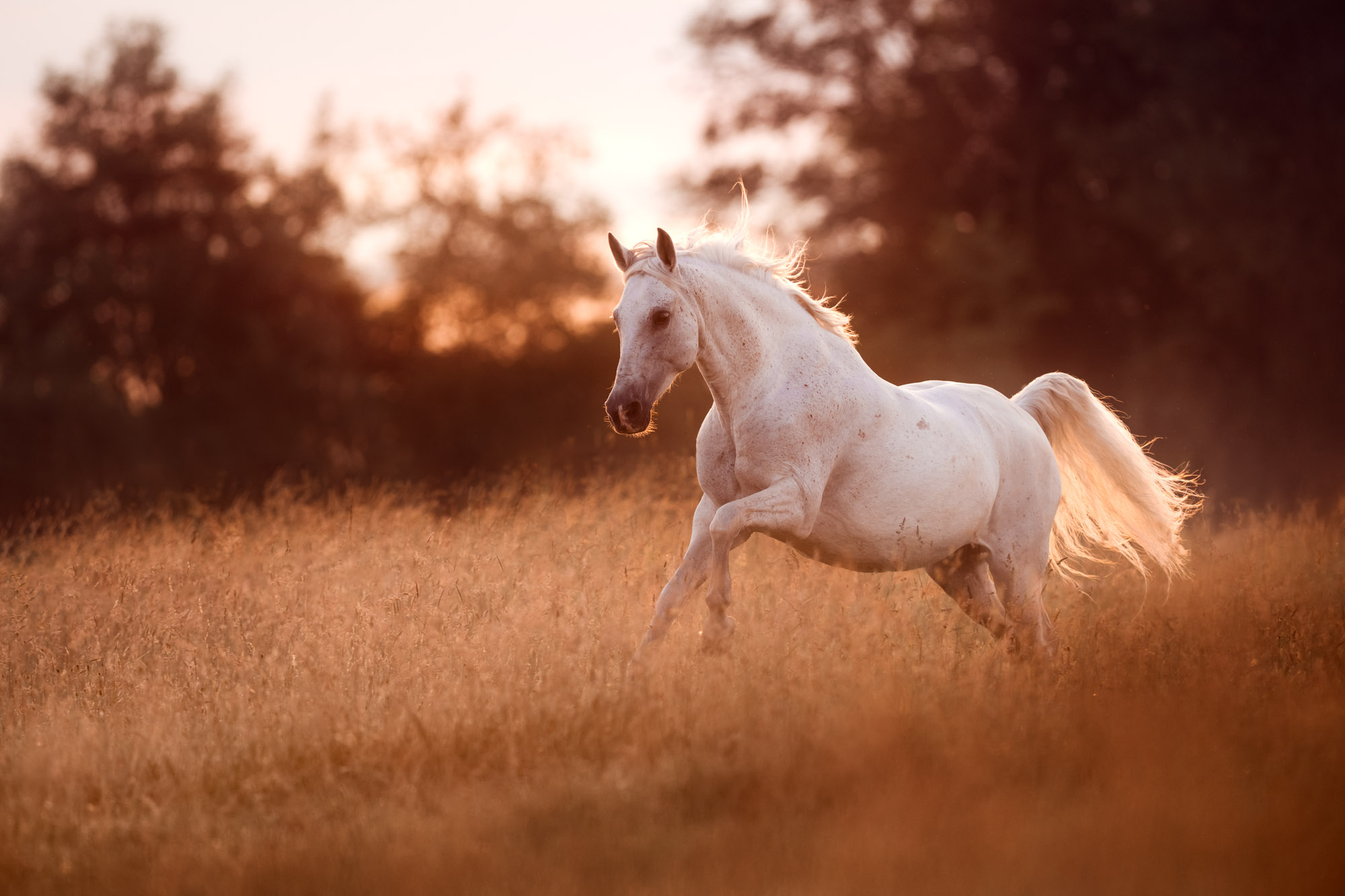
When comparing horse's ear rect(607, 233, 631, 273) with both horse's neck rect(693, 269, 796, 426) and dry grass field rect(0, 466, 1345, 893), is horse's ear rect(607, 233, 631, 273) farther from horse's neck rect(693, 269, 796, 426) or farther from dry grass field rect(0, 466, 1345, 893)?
dry grass field rect(0, 466, 1345, 893)

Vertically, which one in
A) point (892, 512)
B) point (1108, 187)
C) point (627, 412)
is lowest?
point (892, 512)

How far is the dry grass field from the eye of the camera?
12.0 ft

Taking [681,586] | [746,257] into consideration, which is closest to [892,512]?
[681,586]

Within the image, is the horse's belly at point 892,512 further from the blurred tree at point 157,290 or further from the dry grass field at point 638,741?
the blurred tree at point 157,290

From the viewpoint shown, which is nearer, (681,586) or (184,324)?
(681,586)

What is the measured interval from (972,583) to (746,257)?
2.23 metres

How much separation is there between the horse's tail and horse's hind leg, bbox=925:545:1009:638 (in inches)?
32.5

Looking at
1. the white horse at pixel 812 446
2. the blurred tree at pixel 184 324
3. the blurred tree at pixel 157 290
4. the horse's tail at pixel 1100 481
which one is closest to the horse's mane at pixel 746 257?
the white horse at pixel 812 446

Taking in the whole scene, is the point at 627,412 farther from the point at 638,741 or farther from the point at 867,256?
the point at 867,256

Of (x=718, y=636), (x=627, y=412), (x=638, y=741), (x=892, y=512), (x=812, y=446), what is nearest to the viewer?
(x=638, y=741)

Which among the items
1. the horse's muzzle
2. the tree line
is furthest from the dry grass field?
the tree line

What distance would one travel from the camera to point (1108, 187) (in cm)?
2227

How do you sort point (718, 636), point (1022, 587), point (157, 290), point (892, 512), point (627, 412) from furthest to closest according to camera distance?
point (157, 290), point (1022, 587), point (892, 512), point (718, 636), point (627, 412)

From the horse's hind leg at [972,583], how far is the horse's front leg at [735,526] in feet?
4.82
